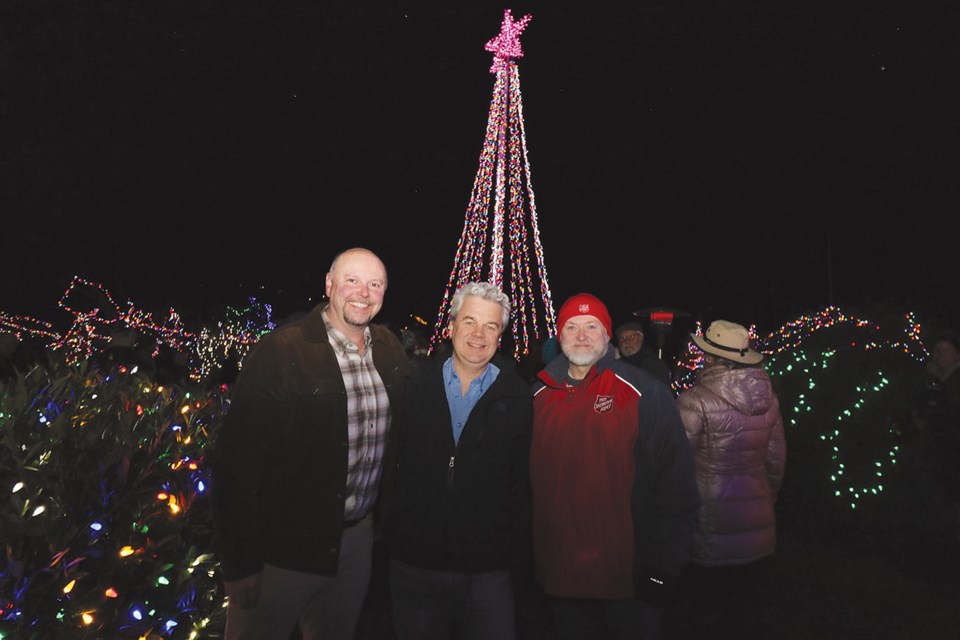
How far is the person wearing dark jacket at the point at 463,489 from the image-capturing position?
2.76 metres

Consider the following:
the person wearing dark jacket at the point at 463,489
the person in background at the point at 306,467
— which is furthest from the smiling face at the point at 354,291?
the person wearing dark jacket at the point at 463,489

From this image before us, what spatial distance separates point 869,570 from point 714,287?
32.7 m

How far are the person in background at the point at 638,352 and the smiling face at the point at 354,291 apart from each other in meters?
4.35

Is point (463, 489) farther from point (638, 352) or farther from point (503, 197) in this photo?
point (503, 197)

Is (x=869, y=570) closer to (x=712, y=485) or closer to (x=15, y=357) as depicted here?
(x=712, y=485)

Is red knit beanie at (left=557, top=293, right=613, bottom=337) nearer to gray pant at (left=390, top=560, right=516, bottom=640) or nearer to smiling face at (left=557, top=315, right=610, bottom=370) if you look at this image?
smiling face at (left=557, top=315, right=610, bottom=370)

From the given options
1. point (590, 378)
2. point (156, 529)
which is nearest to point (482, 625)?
point (590, 378)

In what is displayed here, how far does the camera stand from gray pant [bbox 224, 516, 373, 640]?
271cm

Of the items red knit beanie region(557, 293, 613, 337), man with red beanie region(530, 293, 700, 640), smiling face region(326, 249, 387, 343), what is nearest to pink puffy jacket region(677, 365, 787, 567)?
man with red beanie region(530, 293, 700, 640)

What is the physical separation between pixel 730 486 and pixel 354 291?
7.22ft

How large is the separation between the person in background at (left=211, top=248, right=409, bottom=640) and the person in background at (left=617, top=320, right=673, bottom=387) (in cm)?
431

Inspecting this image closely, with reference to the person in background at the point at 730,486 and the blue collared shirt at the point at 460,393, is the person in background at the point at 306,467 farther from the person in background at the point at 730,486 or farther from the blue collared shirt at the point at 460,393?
the person in background at the point at 730,486

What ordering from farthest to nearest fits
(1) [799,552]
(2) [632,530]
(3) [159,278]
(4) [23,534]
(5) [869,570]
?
(3) [159,278], (1) [799,552], (5) [869,570], (2) [632,530], (4) [23,534]

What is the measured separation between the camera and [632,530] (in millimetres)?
2979
